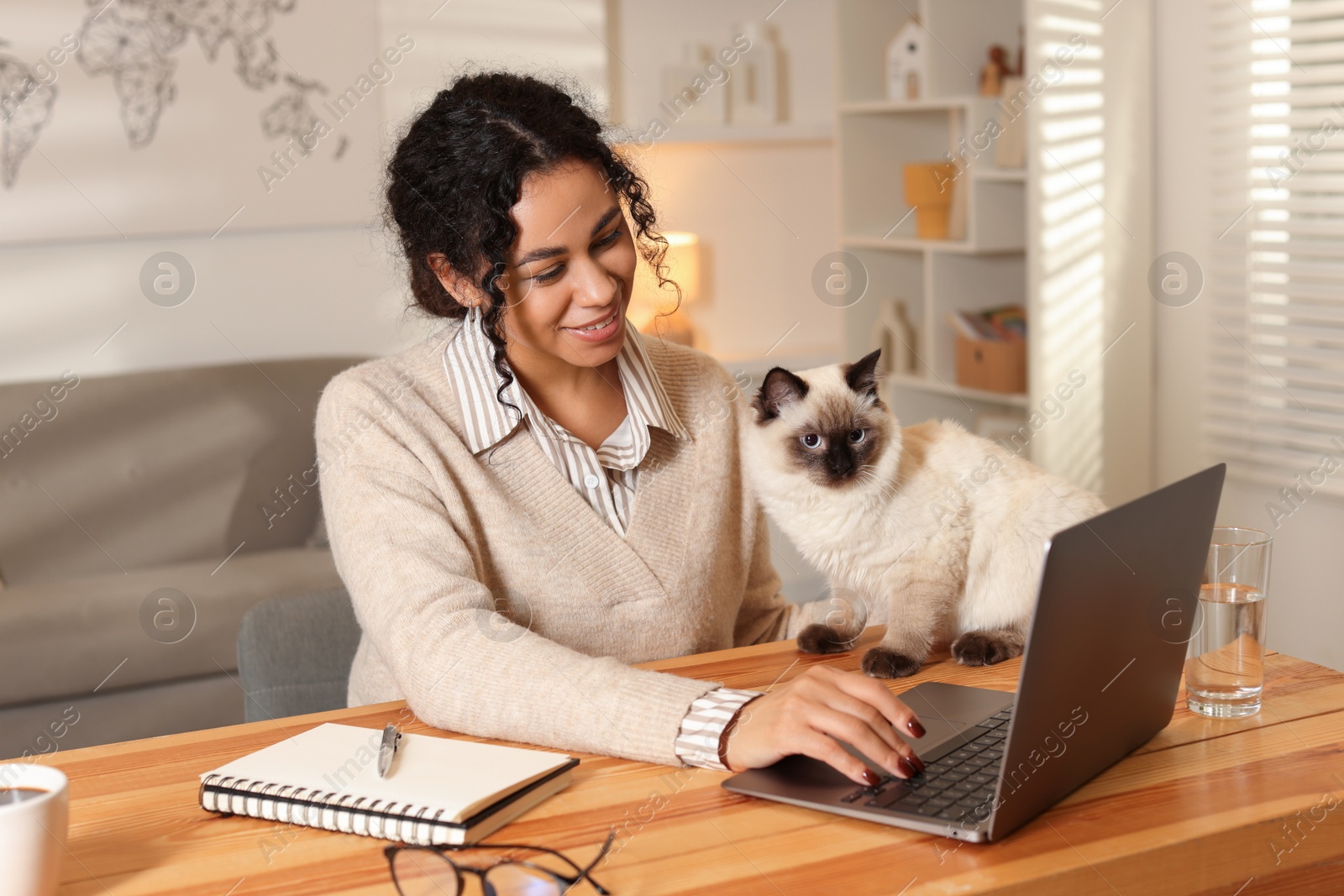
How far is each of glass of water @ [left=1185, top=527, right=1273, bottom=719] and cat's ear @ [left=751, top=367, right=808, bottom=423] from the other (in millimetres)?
525

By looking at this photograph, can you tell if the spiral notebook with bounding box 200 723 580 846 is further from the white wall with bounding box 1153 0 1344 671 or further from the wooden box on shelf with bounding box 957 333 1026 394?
the wooden box on shelf with bounding box 957 333 1026 394

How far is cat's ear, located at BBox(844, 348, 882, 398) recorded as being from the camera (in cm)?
146

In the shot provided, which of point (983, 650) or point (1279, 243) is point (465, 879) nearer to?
point (983, 650)

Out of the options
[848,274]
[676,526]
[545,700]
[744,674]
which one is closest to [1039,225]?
[848,274]

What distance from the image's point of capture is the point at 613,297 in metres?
1.44

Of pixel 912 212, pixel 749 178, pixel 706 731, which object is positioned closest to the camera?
pixel 706 731

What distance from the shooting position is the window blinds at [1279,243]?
250 cm

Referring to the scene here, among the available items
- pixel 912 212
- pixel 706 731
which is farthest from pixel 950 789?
pixel 912 212

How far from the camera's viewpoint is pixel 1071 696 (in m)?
0.87

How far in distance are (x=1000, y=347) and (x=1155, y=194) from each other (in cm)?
75

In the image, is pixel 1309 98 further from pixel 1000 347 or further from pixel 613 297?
pixel 613 297

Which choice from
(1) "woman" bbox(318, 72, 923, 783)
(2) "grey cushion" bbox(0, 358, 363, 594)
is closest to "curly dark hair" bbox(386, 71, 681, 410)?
(1) "woman" bbox(318, 72, 923, 783)

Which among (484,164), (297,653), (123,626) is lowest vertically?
(123,626)

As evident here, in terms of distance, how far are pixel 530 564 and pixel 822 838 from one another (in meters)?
0.68
